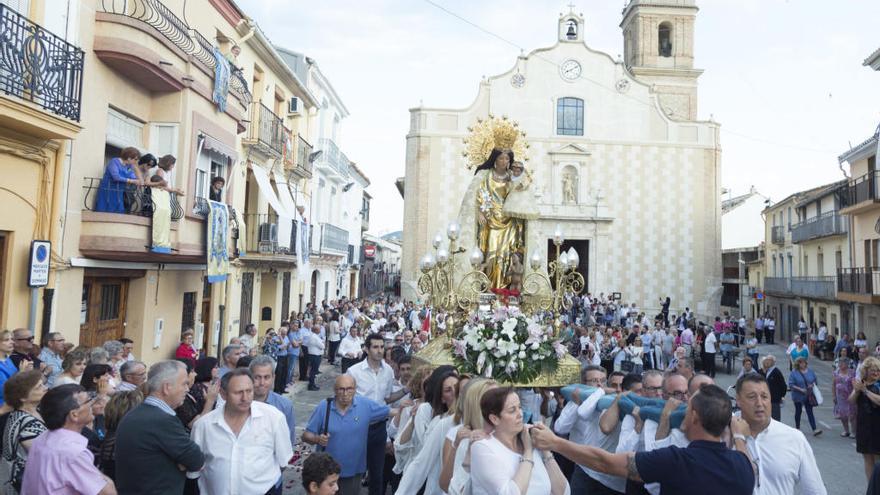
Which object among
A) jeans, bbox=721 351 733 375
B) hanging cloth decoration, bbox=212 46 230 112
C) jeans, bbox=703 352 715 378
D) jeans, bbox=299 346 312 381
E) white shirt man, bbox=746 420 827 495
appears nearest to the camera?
white shirt man, bbox=746 420 827 495

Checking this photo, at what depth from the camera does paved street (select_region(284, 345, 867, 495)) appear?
784 centimetres

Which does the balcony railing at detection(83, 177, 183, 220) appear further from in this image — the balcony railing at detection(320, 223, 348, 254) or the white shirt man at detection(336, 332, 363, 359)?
the balcony railing at detection(320, 223, 348, 254)

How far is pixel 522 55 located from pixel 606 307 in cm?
1311

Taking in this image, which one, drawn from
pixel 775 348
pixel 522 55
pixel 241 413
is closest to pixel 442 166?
pixel 522 55

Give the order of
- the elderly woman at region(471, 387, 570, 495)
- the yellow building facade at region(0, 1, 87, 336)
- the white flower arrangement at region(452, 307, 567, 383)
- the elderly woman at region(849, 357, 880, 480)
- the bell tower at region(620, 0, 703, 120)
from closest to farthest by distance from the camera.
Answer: the elderly woman at region(471, 387, 570, 495), the white flower arrangement at region(452, 307, 567, 383), the elderly woman at region(849, 357, 880, 480), the yellow building facade at region(0, 1, 87, 336), the bell tower at region(620, 0, 703, 120)

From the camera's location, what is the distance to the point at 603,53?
30391mm

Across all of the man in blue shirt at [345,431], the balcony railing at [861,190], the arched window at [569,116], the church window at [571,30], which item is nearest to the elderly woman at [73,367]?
the man in blue shirt at [345,431]

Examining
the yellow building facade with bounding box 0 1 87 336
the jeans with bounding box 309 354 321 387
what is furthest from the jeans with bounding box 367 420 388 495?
the jeans with bounding box 309 354 321 387

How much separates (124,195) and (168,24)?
364cm

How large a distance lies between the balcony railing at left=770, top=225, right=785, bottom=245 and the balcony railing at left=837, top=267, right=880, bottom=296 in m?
10.6

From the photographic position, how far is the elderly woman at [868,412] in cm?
721

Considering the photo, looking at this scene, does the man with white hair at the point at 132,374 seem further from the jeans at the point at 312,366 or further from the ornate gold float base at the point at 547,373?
the jeans at the point at 312,366

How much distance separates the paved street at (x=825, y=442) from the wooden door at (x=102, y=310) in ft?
11.7

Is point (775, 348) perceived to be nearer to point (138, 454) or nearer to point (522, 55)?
point (522, 55)
